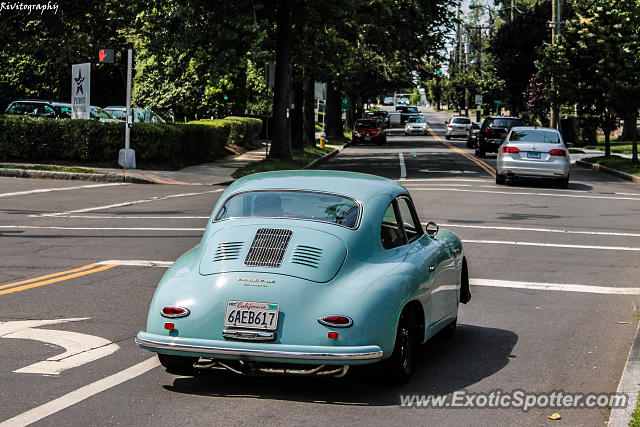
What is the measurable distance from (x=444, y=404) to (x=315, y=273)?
124 centimetres

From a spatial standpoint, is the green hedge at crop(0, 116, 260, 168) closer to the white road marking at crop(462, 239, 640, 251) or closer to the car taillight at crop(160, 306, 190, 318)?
the white road marking at crop(462, 239, 640, 251)

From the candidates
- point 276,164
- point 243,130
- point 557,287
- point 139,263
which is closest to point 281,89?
point 276,164

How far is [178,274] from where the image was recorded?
7145mm

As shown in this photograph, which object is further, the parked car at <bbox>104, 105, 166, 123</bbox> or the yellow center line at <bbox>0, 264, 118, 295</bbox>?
the parked car at <bbox>104, 105, 166, 123</bbox>

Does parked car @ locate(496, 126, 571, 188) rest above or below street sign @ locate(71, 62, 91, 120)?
below

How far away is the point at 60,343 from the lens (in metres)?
8.27

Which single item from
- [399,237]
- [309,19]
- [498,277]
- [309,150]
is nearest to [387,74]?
[309,150]

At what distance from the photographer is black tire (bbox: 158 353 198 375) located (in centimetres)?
707

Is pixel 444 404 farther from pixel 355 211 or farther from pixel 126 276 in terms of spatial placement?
pixel 126 276

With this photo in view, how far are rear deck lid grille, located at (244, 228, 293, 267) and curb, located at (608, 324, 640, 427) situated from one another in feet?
7.97

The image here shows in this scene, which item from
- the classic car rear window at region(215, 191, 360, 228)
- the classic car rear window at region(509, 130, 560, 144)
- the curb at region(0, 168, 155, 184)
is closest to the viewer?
the classic car rear window at region(215, 191, 360, 228)

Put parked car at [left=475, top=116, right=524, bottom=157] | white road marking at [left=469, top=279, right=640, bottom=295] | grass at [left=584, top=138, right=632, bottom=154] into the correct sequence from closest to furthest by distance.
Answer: white road marking at [left=469, top=279, right=640, bottom=295], parked car at [left=475, top=116, right=524, bottom=157], grass at [left=584, top=138, right=632, bottom=154]

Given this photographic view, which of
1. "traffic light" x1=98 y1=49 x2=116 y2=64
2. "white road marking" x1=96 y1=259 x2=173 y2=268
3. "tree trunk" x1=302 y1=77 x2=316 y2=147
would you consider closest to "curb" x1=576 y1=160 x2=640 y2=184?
"tree trunk" x1=302 y1=77 x2=316 y2=147

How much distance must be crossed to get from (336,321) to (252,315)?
57 cm
